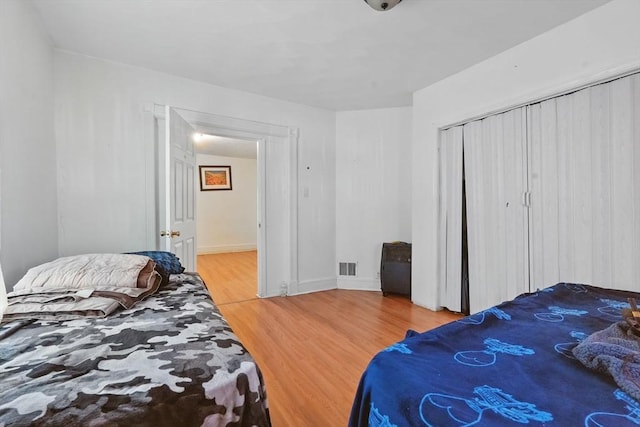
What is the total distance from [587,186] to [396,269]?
207 cm

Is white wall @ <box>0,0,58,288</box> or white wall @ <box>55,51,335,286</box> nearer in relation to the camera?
white wall @ <box>0,0,58,288</box>

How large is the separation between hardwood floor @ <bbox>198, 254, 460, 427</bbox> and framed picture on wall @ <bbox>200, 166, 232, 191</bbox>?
3586mm

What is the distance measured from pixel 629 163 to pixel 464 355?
2.07 metres

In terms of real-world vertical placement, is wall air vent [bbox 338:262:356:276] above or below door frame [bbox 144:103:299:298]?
below

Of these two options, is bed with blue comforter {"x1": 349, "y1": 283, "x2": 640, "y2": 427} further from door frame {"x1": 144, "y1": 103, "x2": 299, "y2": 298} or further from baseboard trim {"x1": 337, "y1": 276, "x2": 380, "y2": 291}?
baseboard trim {"x1": 337, "y1": 276, "x2": 380, "y2": 291}

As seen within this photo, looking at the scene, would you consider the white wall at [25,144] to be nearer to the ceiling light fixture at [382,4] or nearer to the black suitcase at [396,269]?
the ceiling light fixture at [382,4]

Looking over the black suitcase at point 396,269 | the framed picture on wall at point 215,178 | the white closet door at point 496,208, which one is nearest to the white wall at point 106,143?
the black suitcase at point 396,269

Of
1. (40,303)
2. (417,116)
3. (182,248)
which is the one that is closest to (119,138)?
(182,248)

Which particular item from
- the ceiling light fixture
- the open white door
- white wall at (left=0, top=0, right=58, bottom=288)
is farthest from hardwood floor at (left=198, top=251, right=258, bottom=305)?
the ceiling light fixture

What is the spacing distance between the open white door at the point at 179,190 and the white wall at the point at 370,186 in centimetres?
196

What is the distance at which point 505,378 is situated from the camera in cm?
65

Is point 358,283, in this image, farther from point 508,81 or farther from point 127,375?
point 127,375

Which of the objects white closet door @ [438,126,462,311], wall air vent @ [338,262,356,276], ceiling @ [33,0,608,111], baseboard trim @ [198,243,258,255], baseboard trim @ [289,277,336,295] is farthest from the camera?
baseboard trim @ [198,243,258,255]

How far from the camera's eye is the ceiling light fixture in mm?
1854
